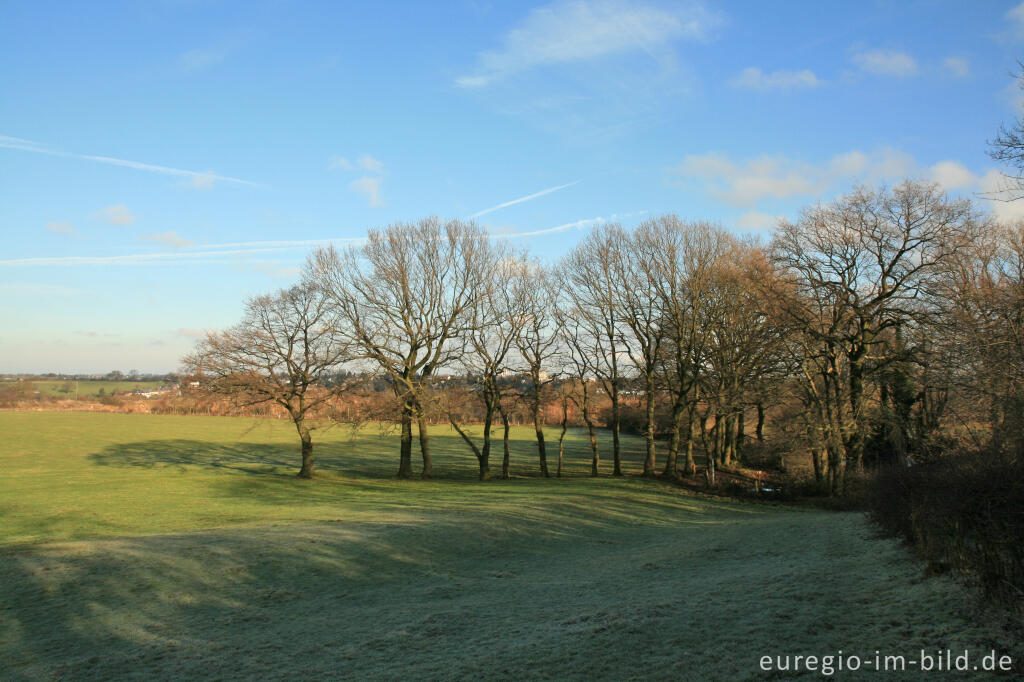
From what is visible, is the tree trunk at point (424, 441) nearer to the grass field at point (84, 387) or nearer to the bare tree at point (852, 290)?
the bare tree at point (852, 290)

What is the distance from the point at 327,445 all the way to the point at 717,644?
223 ft

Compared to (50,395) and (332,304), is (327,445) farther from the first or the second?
(50,395)

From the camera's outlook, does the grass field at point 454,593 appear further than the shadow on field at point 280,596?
No

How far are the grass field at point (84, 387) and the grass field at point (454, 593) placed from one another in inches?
4052

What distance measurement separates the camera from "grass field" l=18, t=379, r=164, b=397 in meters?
113

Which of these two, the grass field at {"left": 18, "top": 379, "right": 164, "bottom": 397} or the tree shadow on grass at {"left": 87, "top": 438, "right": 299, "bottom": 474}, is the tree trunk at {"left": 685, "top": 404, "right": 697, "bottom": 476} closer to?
the tree shadow on grass at {"left": 87, "top": 438, "right": 299, "bottom": 474}

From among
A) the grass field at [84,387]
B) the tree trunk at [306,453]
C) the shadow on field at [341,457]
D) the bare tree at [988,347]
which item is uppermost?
the bare tree at [988,347]

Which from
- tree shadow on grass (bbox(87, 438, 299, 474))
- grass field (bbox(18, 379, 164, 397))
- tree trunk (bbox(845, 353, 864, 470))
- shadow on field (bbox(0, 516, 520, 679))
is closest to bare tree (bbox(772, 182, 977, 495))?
tree trunk (bbox(845, 353, 864, 470))

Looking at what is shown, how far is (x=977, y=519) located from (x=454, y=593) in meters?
8.31

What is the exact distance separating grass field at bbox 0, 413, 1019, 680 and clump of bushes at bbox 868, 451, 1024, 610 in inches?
16.4

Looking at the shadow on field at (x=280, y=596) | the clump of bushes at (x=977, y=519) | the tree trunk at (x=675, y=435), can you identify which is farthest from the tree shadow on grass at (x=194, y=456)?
the clump of bushes at (x=977, y=519)

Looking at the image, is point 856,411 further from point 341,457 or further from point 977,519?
point 341,457

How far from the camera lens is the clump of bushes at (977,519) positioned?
6.04 metres

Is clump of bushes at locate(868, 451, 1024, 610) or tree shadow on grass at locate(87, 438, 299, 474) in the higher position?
clump of bushes at locate(868, 451, 1024, 610)
